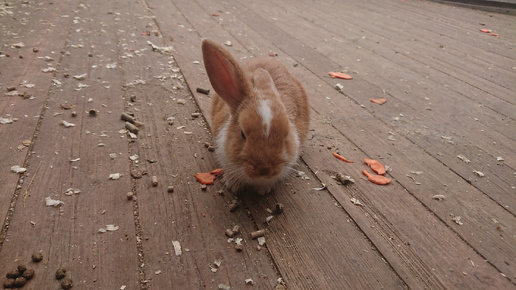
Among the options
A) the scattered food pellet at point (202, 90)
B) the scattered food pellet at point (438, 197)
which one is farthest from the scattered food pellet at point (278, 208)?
the scattered food pellet at point (202, 90)

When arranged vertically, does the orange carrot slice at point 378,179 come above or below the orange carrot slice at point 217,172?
above

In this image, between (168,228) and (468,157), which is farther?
(468,157)

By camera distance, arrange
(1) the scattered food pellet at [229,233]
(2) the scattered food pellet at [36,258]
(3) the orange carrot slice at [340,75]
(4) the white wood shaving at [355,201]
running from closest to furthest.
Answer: (2) the scattered food pellet at [36,258]
(1) the scattered food pellet at [229,233]
(4) the white wood shaving at [355,201]
(3) the orange carrot slice at [340,75]

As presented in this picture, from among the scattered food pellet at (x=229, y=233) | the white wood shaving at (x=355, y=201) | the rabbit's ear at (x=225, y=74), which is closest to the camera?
the scattered food pellet at (x=229, y=233)

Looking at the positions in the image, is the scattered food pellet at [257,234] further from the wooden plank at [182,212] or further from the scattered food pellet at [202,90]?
the scattered food pellet at [202,90]

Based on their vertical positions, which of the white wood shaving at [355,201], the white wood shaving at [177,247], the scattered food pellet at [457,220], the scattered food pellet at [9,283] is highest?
the scattered food pellet at [457,220]

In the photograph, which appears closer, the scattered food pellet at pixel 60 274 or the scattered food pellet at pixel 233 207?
the scattered food pellet at pixel 60 274

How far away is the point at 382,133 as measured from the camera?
9.50ft

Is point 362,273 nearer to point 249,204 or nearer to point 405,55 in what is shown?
point 249,204

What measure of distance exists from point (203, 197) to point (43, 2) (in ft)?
17.3

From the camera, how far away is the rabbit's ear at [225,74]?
1960 mm

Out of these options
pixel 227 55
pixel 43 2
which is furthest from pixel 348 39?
pixel 43 2

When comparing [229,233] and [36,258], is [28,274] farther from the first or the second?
[229,233]

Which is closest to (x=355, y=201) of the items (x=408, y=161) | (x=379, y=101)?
(x=408, y=161)
